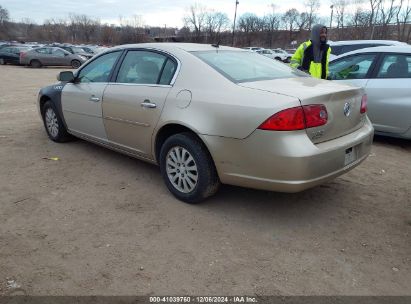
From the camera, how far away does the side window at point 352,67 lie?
20.8ft

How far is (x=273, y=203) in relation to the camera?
3.90 metres

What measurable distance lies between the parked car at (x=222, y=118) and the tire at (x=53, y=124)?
3.52 ft

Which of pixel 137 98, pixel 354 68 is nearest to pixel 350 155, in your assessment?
pixel 137 98

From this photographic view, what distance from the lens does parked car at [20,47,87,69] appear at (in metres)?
24.9

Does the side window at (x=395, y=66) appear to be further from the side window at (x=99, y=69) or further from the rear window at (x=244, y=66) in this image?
the side window at (x=99, y=69)

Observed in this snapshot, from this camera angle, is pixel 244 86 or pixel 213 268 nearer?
pixel 213 268

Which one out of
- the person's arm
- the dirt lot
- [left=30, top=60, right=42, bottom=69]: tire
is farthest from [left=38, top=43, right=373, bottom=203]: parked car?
[left=30, top=60, right=42, bottom=69]: tire

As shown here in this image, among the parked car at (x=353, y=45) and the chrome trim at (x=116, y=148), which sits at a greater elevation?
the parked car at (x=353, y=45)

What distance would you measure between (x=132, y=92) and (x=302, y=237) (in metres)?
2.30

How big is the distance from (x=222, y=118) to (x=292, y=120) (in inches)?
23.6

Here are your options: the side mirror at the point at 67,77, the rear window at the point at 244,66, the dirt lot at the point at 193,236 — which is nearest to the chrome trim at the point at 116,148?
the dirt lot at the point at 193,236

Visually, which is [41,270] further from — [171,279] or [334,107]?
[334,107]

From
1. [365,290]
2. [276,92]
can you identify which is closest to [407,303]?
[365,290]

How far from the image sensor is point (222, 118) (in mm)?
3311
